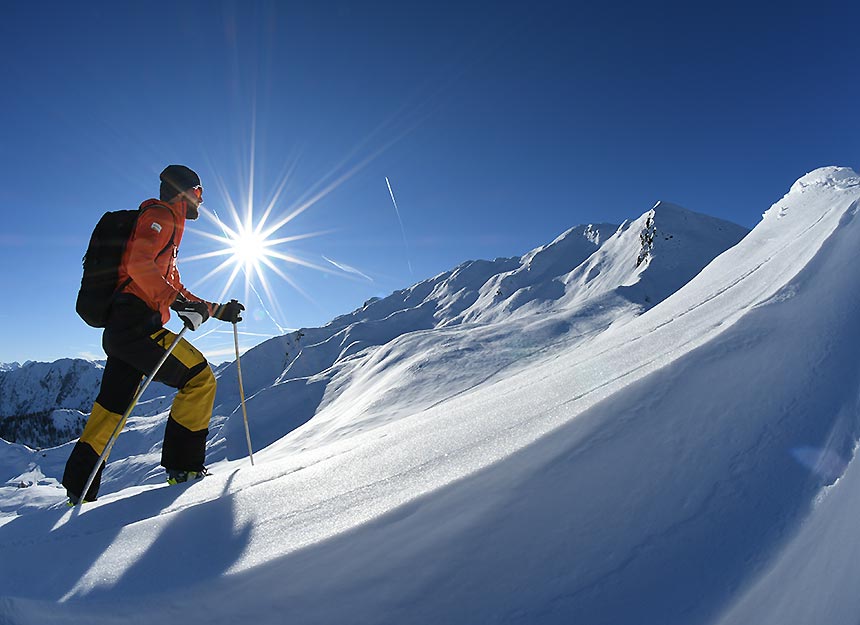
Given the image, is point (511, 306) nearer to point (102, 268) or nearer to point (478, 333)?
point (478, 333)

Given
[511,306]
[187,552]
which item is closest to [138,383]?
[187,552]

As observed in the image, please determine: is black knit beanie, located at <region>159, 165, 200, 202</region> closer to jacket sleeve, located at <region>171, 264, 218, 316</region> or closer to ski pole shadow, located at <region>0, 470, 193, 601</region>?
jacket sleeve, located at <region>171, 264, 218, 316</region>

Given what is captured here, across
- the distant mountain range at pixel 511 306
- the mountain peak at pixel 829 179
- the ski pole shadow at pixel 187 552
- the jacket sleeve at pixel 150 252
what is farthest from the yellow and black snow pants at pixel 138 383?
the mountain peak at pixel 829 179

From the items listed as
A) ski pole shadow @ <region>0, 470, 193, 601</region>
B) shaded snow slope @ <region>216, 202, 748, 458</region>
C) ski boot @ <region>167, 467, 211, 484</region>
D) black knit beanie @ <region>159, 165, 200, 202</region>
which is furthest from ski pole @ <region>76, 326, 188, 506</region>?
shaded snow slope @ <region>216, 202, 748, 458</region>

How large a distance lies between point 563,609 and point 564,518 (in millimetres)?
230

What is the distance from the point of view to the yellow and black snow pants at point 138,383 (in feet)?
9.55

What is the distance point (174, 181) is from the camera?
3.32m

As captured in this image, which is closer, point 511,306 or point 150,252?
point 150,252

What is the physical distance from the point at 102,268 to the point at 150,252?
35cm

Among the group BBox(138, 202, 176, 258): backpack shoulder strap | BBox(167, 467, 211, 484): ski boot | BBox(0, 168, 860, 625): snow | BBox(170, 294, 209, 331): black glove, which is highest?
BBox(138, 202, 176, 258): backpack shoulder strap

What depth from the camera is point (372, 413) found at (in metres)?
6.79

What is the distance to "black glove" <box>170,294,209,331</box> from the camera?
3434mm

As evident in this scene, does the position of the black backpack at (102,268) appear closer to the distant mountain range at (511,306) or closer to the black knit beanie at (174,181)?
the black knit beanie at (174,181)

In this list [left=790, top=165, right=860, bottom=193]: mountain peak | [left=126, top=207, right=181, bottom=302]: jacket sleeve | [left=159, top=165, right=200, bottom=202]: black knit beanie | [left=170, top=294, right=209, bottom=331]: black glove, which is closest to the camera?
[left=126, top=207, right=181, bottom=302]: jacket sleeve
